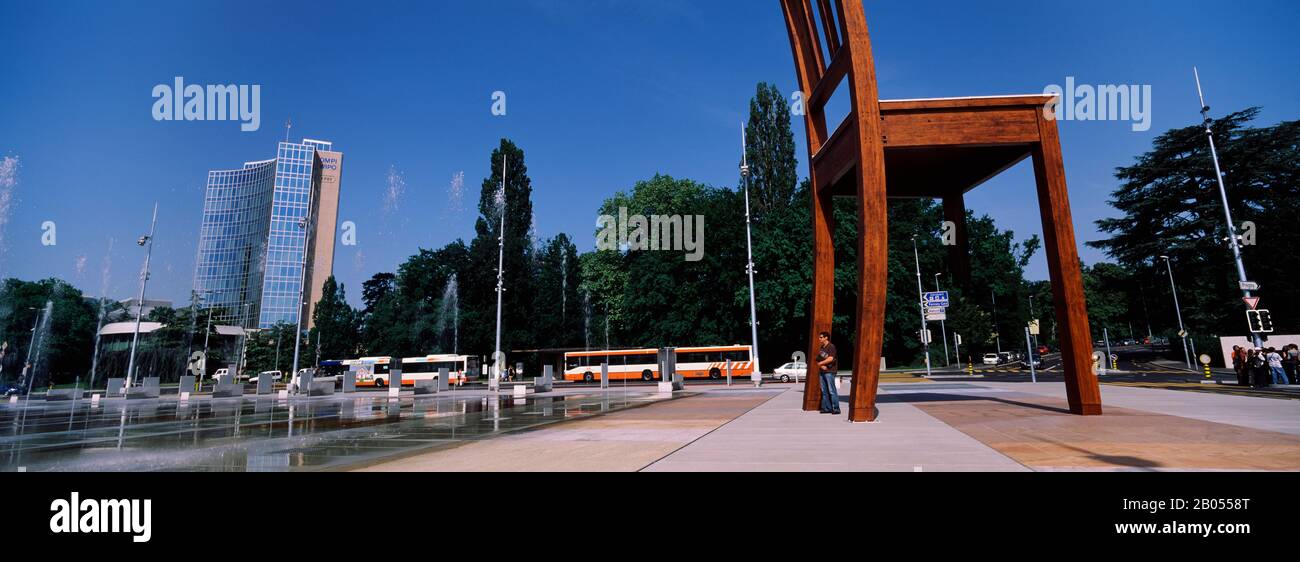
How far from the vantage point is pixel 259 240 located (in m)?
109

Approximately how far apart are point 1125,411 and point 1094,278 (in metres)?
88.6

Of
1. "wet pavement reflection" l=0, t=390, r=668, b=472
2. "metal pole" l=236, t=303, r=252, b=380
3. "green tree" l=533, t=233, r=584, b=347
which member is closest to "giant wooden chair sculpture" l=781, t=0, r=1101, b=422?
"wet pavement reflection" l=0, t=390, r=668, b=472

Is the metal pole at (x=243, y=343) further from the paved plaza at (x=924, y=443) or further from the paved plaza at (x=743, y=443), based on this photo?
the paved plaza at (x=924, y=443)

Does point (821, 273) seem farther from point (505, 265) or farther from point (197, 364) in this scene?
point (197, 364)

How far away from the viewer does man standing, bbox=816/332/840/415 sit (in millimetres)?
9969

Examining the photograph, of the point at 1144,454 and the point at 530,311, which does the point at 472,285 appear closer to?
the point at 530,311

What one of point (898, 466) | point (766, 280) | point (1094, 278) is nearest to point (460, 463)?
point (898, 466)

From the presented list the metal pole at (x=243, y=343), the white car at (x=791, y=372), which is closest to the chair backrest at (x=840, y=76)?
the white car at (x=791, y=372)

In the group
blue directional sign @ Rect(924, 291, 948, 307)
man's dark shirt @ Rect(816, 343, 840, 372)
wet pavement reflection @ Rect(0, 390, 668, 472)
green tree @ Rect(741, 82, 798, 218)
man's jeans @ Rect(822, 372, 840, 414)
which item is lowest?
wet pavement reflection @ Rect(0, 390, 668, 472)

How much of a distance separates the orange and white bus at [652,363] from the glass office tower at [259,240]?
82.6 meters

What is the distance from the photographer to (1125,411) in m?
9.20

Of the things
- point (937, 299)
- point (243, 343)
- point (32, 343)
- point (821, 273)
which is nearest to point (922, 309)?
point (937, 299)

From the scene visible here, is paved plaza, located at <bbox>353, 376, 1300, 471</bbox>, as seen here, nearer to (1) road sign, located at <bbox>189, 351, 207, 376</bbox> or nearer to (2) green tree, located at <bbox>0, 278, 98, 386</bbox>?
(2) green tree, located at <bbox>0, 278, 98, 386</bbox>

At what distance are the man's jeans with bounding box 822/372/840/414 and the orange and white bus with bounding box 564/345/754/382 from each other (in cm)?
2799
